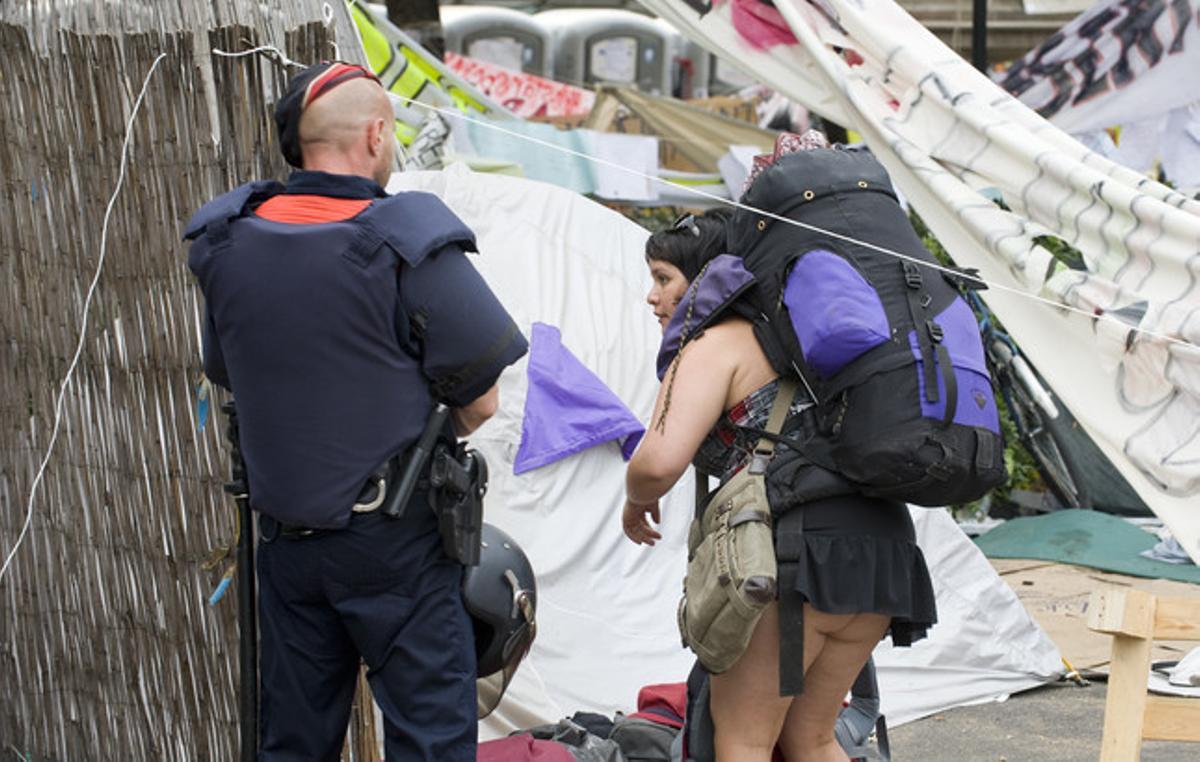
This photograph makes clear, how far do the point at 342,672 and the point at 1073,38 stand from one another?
577 cm

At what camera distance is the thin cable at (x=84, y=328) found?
390 cm

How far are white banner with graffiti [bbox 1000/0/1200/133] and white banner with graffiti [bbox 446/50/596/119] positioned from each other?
6.58 metres

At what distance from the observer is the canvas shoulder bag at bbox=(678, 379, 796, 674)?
10.2ft

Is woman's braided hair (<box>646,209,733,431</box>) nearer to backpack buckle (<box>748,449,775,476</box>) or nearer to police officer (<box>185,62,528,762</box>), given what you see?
backpack buckle (<box>748,449,775,476</box>)

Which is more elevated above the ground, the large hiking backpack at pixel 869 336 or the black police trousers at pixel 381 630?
the large hiking backpack at pixel 869 336

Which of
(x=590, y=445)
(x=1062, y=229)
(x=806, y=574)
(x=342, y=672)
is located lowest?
(x=590, y=445)

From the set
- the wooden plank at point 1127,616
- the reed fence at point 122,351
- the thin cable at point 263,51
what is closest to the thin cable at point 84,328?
the reed fence at point 122,351

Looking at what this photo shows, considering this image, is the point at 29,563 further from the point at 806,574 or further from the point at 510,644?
the point at 806,574

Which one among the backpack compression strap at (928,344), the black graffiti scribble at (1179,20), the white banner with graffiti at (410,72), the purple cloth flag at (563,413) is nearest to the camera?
the backpack compression strap at (928,344)

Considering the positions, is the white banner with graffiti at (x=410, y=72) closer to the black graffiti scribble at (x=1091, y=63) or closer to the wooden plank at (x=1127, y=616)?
the black graffiti scribble at (x=1091, y=63)

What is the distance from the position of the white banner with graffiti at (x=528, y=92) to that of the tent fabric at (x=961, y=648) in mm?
8676

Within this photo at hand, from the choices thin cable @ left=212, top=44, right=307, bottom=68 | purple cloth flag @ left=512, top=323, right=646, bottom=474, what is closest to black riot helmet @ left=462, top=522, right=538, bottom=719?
thin cable @ left=212, top=44, right=307, bottom=68

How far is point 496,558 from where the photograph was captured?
3.49 m

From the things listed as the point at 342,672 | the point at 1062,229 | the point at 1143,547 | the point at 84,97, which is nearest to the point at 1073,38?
the point at 1143,547
